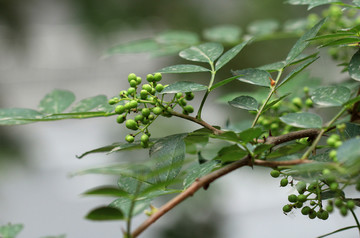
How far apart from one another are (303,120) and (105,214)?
194 millimetres

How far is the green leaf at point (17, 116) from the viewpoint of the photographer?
522 mm

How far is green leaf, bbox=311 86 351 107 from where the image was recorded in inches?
17.4

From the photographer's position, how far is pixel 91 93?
147 inches

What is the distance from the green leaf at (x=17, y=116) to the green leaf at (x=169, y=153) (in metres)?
0.16

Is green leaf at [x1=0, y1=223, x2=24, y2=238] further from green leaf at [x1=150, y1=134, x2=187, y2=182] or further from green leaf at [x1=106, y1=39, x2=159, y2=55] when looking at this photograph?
green leaf at [x1=106, y1=39, x2=159, y2=55]

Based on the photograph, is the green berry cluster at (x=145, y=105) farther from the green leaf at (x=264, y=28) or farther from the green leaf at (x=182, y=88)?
the green leaf at (x=264, y=28)

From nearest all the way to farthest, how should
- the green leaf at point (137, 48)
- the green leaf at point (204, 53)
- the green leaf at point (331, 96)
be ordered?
1. the green leaf at point (331, 96)
2. the green leaf at point (204, 53)
3. the green leaf at point (137, 48)

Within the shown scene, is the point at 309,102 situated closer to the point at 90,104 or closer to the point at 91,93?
the point at 90,104

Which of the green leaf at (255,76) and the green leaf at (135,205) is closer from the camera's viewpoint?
the green leaf at (135,205)

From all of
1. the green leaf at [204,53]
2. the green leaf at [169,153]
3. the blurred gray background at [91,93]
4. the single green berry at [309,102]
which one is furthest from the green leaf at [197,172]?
the blurred gray background at [91,93]

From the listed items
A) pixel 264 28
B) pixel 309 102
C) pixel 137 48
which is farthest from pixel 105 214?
pixel 264 28

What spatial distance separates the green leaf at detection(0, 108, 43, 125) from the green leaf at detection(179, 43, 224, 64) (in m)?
0.18

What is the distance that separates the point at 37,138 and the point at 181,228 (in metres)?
1.36

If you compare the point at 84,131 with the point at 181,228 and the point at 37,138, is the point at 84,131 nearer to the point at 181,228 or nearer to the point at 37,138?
the point at 37,138
